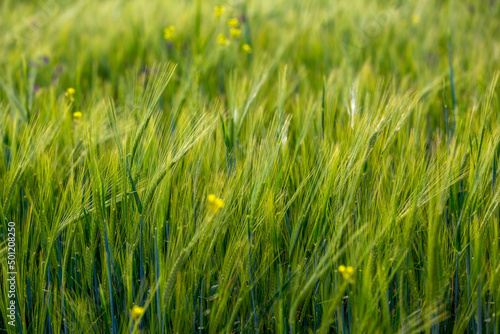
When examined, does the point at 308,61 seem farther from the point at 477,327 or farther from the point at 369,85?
the point at 477,327

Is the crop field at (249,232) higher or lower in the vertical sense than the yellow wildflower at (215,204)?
lower

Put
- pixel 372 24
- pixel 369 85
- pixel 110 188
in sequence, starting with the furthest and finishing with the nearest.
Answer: pixel 372 24
pixel 369 85
pixel 110 188

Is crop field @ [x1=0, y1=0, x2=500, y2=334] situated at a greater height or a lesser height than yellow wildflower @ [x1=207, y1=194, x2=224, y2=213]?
lesser

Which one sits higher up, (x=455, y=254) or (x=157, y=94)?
(x=157, y=94)

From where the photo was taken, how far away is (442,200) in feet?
2.46

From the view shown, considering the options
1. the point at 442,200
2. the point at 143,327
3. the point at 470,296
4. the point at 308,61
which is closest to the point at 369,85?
the point at 308,61

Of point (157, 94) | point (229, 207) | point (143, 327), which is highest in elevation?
point (157, 94)

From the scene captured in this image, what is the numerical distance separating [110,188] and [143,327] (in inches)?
9.9

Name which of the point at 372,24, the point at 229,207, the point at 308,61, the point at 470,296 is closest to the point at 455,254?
the point at 470,296

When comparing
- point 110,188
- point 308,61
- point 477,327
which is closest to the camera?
point 477,327

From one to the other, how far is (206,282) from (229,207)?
0.13 m

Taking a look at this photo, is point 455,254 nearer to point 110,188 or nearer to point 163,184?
point 163,184

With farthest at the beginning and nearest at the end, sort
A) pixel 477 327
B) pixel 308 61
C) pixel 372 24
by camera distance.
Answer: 1. pixel 372 24
2. pixel 308 61
3. pixel 477 327

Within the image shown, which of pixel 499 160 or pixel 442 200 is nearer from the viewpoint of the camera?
pixel 442 200
